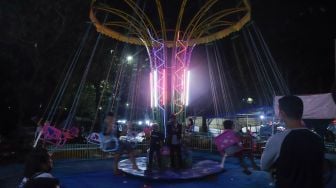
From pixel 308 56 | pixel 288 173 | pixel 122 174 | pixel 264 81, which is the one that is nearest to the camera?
pixel 288 173

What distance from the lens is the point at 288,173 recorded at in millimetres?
2969

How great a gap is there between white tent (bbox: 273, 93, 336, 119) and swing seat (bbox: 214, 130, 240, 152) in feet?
17.6

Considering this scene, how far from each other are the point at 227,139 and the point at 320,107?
689cm

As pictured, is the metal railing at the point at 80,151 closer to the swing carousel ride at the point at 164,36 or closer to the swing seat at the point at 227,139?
the swing carousel ride at the point at 164,36

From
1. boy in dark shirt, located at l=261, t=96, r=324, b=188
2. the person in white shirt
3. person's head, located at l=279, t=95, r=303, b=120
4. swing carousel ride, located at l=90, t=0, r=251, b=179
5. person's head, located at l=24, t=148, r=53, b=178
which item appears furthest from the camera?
swing carousel ride, located at l=90, t=0, r=251, b=179

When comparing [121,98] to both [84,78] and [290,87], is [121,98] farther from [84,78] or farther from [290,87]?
[290,87]

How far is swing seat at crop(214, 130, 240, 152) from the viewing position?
9547 mm

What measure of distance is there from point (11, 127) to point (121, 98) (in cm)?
1735

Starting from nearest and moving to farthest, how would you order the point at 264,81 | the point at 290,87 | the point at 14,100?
the point at 14,100, the point at 290,87, the point at 264,81

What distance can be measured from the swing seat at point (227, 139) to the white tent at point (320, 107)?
5358mm

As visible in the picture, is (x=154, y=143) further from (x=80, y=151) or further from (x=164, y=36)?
(x=80, y=151)

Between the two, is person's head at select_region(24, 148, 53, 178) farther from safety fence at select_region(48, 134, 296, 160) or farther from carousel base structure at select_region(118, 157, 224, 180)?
safety fence at select_region(48, 134, 296, 160)

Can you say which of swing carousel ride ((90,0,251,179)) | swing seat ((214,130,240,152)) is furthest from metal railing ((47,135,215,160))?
swing seat ((214,130,240,152))

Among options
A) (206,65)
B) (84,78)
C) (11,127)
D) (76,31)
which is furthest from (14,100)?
(206,65)
